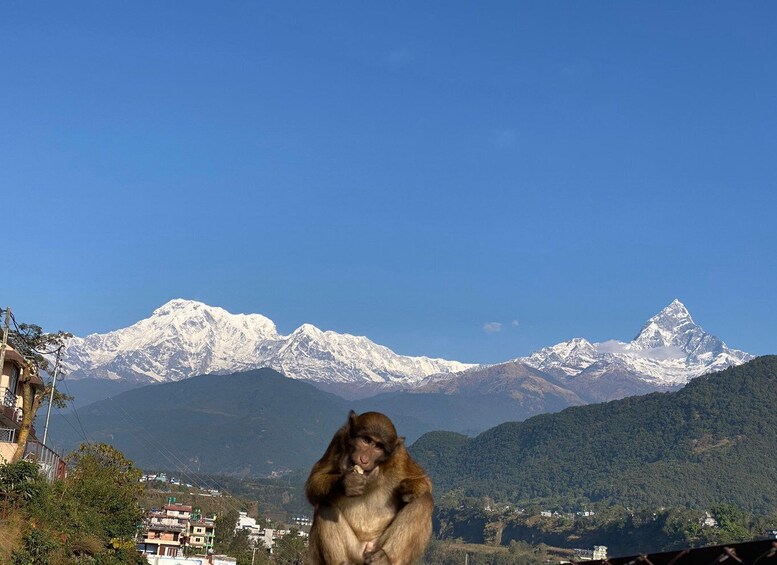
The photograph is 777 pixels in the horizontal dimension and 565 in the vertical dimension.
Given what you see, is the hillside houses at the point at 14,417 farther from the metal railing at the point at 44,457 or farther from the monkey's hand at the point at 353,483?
the monkey's hand at the point at 353,483

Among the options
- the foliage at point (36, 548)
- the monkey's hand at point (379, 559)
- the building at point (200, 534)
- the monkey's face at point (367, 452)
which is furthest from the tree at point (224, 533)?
the monkey's face at point (367, 452)

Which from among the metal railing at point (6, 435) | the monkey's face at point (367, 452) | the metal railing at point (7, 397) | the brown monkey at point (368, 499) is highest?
the metal railing at point (7, 397)

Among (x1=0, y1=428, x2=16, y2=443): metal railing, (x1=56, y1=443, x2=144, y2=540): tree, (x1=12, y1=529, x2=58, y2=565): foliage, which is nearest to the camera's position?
(x1=12, y1=529, x2=58, y2=565): foliage

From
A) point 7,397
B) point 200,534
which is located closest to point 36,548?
point 7,397

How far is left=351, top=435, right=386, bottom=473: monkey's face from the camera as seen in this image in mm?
7691

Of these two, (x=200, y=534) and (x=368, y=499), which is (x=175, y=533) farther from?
(x=368, y=499)

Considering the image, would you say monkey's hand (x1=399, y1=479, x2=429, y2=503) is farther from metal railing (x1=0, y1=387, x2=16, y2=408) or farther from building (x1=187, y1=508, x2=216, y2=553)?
building (x1=187, y1=508, x2=216, y2=553)

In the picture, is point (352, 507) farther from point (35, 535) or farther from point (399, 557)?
point (35, 535)

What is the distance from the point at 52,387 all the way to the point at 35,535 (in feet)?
109

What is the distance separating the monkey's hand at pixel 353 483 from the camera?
7.56 m

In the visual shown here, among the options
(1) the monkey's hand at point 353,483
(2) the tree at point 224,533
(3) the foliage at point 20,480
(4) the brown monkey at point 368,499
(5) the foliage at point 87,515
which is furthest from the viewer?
(2) the tree at point 224,533

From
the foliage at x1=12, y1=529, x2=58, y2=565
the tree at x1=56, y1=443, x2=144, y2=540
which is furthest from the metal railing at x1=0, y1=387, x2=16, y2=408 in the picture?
the foliage at x1=12, y1=529, x2=58, y2=565

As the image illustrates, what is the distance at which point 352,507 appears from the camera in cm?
798

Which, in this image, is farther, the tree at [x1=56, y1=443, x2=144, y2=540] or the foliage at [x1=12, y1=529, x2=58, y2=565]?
the tree at [x1=56, y1=443, x2=144, y2=540]
